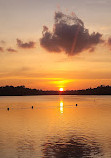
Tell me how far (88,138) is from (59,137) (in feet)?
17.7

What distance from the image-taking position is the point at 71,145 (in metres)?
39.6

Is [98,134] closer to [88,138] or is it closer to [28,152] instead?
[88,138]

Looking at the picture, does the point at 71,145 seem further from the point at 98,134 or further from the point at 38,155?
the point at 98,134

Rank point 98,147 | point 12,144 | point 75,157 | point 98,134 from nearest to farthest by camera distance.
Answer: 1. point 75,157
2. point 98,147
3. point 12,144
4. point 98,134

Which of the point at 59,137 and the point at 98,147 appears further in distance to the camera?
the point at 59,137

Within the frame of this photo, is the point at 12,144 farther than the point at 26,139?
No

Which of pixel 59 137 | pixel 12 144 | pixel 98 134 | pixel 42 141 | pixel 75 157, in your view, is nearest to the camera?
pixel 75 157

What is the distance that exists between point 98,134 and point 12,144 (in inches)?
725

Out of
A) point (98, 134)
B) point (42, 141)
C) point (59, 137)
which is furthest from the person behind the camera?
point (98, 134)

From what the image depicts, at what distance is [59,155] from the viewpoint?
33.4 m

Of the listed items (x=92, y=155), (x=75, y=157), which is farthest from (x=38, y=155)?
(x=92, y=155)

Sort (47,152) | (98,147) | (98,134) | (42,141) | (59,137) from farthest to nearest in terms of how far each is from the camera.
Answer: (98,134) → (59,137) → (42,141) → (98,147) → (47,152)

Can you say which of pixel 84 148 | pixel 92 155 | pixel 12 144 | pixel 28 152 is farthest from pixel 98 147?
pixel 12 144

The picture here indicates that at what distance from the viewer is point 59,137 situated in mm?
47562
